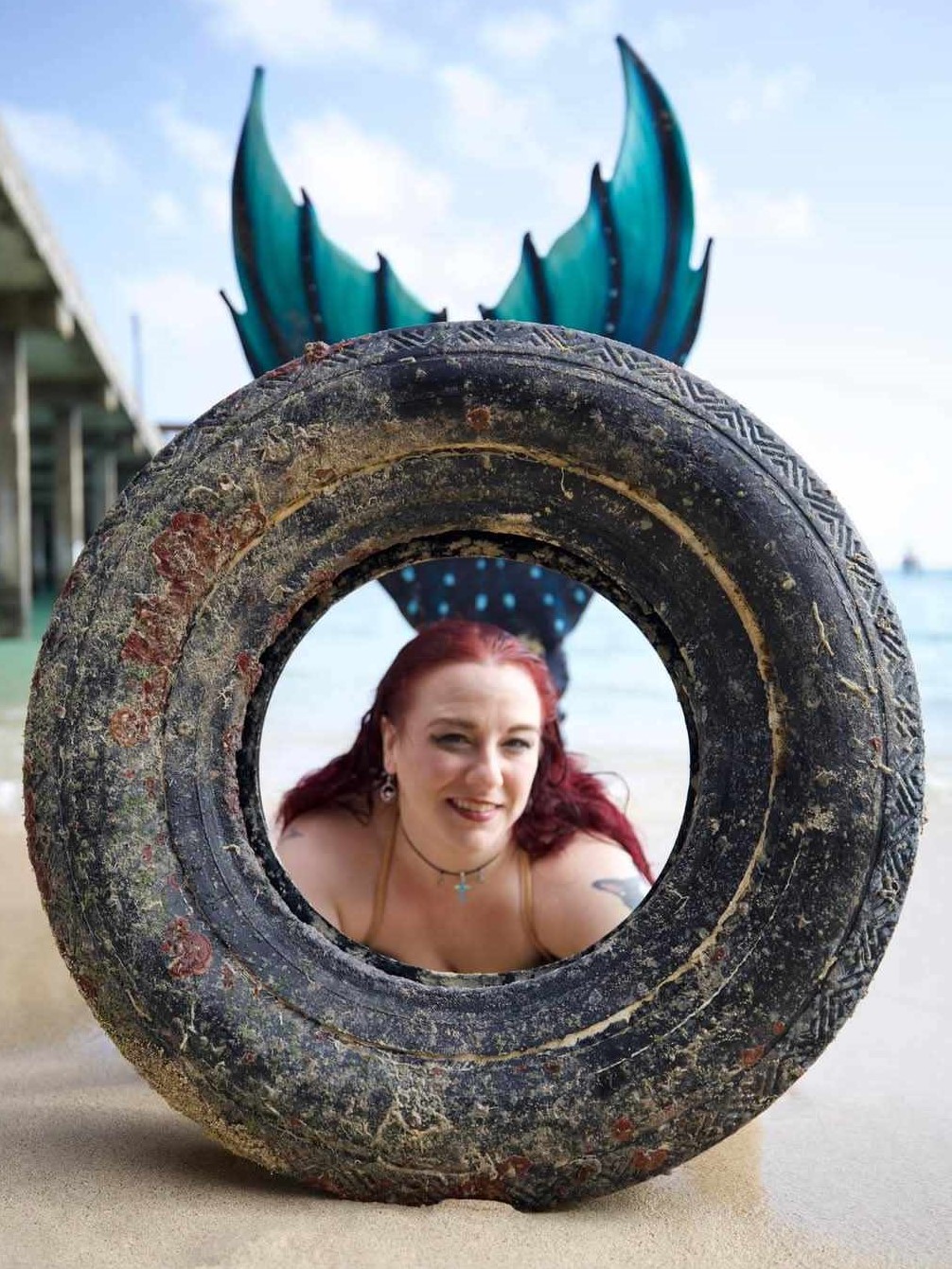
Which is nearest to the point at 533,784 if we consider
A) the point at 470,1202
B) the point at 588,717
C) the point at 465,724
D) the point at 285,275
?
the point at 465,724

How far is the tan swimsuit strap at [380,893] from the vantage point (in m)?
2.58

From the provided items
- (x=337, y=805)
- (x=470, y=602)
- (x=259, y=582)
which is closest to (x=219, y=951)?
(x=259, y=582)

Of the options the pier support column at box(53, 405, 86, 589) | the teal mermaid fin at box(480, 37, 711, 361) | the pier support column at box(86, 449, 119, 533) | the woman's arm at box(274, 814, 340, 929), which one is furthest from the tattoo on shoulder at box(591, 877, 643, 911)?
the pier support column at box(86, 449, 119, 533)

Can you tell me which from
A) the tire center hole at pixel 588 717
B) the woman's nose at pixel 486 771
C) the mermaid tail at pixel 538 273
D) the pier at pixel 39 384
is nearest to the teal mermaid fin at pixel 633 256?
the mermaid tail at pixel 538 273

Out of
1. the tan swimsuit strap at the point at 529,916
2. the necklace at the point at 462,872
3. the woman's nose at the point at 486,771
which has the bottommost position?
the tan swimsuit strap at the point at 529,916

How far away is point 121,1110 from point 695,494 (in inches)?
56.7

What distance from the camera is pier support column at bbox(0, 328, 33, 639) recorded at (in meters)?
13.0

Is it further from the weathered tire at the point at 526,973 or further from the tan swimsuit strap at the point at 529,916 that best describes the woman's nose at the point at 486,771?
the weathered tire at the point at 526,973

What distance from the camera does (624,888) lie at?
2463 millimetres

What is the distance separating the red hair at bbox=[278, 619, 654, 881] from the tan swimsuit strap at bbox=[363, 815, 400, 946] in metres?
0.14

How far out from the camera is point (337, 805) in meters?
2.75

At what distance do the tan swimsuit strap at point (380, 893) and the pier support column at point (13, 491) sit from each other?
1176 cm

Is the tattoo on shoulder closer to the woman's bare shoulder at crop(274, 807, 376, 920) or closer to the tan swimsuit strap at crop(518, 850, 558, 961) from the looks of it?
the tan swimsuit strap at crop(518, 850, 558, 961)

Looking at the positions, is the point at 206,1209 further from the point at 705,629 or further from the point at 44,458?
the point at 44,458
